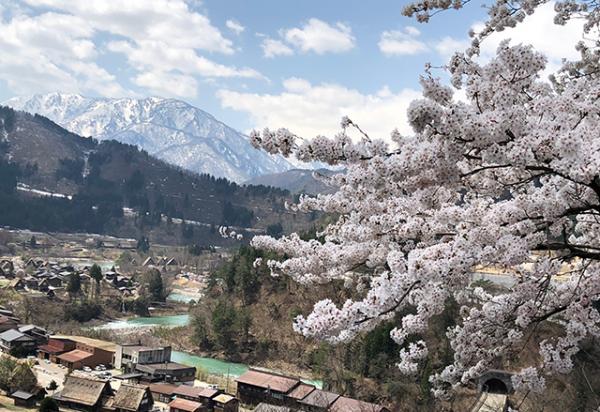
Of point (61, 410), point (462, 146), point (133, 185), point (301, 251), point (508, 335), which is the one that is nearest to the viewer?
point (462, 146)

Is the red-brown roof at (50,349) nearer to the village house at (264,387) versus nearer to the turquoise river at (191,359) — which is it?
the turquoise river at (191,359)

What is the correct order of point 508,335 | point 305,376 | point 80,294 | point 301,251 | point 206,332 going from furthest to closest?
1. point 80,294
2. point 206,332
3. point 305,376
4. point 301,251
5. point 508,335

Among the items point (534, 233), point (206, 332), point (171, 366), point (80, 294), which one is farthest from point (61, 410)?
point (80, 294)

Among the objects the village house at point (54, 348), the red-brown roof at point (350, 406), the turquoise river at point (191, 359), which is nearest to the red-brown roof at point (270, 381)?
the turquoise river at point (191, 359)

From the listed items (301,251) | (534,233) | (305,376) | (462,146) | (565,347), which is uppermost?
(462,146)

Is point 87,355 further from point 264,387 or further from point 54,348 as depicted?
point 264,387

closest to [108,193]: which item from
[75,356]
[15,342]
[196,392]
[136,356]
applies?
[15,342]

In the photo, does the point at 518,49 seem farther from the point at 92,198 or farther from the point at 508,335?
the point at 92,198
